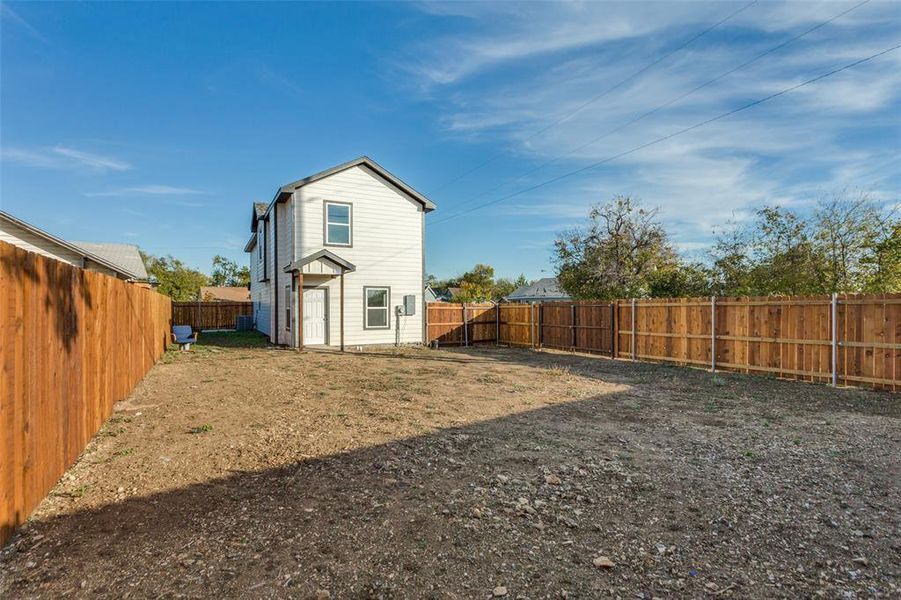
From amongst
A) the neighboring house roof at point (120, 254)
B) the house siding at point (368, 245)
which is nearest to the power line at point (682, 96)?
the house siding at point (368, 245)

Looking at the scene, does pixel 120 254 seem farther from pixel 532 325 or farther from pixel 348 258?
pixel 532 325

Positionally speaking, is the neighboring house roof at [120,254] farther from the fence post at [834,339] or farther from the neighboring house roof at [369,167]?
the fence post at [834,339]

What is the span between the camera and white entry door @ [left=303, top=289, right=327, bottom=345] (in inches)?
625

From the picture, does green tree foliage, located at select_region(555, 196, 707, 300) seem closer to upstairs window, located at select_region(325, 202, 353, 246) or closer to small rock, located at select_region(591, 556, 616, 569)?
upstairs window, located at select_region(325, 202, 353, 246)

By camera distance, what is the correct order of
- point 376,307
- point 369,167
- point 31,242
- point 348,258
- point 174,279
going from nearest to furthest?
1. point 31,242
2. point 348,258
3. point 369,167
4. point 376,307
5. point 174,279

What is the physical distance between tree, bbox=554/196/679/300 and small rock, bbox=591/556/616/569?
22739 mm

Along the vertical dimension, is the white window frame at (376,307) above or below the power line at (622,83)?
below

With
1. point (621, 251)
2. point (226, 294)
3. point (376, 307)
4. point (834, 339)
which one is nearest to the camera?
point (834, 339)

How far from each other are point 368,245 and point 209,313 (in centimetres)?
1892

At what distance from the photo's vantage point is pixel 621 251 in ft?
80.4

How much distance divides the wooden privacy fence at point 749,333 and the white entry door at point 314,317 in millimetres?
8250

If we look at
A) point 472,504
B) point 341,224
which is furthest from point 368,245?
point 472,504

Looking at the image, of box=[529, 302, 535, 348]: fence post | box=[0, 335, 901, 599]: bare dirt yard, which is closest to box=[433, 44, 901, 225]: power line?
box=[529, 302, 535, 348]: fence post

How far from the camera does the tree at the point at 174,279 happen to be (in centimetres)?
3953
